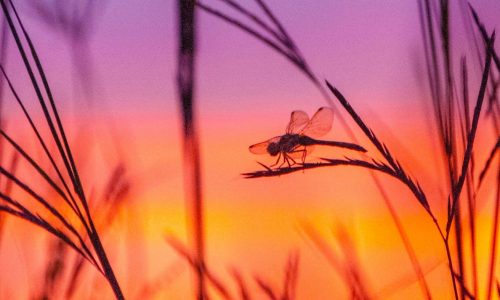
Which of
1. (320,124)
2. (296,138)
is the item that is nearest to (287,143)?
(296,138)

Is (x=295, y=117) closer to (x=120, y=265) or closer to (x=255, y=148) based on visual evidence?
(x=255, y=148)

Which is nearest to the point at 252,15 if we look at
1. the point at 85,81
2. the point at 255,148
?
the point at 255,148

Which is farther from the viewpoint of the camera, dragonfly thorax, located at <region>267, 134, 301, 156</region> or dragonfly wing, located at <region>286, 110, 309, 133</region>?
dragonfly wing, located at <region>286, 110, 309, 133</region>

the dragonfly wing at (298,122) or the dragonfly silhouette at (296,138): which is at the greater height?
the dragonfly wing at (298,122)

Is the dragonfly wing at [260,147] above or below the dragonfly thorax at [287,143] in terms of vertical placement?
above

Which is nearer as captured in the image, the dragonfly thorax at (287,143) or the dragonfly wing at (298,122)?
the dragonfly thorax at (287,143)

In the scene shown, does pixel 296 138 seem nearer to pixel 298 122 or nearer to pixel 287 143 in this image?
pixel 287 143
